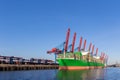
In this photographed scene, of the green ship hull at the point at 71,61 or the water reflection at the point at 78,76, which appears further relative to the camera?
the green ship hull at the point at 71,61

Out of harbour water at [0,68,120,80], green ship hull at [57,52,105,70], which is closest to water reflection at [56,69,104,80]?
harbour water at [0,68,120,80]

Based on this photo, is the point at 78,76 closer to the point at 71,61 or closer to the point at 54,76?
the point at 54,76

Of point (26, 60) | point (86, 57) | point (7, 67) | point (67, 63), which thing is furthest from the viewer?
point (86, 57)

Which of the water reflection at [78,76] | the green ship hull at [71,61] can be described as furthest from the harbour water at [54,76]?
the green ship hull at [71,61]

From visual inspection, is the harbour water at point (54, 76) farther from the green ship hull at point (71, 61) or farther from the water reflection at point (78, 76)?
the green ship hull at point (71, 61)

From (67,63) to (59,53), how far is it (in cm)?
939

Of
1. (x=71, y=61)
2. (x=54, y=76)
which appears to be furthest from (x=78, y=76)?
(x=71, y=61)

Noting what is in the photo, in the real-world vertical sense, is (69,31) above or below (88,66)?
above

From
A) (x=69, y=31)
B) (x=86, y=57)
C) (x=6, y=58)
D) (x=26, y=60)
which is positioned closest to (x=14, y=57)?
(x=6, y=58)

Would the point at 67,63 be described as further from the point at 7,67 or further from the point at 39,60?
the point at 39,60

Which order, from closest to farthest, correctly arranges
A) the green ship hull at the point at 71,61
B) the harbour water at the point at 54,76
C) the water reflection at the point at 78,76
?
the harbour water at the point at 54,76 → the water reflection at the point at 78,76 → the green ship hull at the point at 71,61

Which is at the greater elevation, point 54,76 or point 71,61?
point 71,61

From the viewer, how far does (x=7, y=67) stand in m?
92.8

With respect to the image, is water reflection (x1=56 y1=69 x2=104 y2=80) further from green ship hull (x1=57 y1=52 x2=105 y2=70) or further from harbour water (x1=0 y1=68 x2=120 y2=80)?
green ship hull (x1=57 y1=52 x2=105 y2=70)
